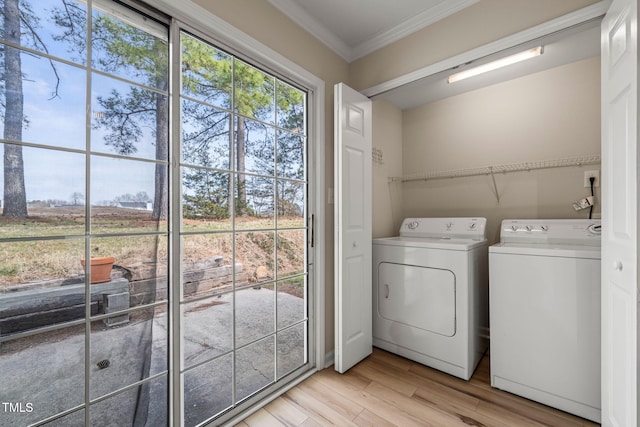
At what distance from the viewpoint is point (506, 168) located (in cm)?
250

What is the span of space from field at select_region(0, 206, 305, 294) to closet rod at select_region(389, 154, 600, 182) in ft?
6.10

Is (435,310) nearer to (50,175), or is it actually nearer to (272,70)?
(272,70)

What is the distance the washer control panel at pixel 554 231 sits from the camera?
1.85 metres

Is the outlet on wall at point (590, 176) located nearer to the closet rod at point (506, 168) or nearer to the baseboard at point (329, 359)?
the closet rod at point (506, 168)

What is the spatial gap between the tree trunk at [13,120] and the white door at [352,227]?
1.56 m

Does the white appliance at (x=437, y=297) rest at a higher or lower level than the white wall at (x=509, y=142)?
lower

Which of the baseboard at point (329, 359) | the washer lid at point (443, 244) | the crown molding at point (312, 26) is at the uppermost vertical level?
the crown molding at point (312, 26)

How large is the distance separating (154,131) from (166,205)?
0.35 m

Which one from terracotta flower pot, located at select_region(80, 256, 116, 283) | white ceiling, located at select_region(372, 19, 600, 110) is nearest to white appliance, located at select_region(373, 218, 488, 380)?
white ceiling, located at select_region(372, 19, 600, 110)

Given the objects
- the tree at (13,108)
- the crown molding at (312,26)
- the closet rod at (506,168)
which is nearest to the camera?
the tree at (13,108)

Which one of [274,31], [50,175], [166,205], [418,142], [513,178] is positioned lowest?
[166,205]

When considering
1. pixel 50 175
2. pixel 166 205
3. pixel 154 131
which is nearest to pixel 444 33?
pixel 154 131

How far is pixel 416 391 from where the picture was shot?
1821 mm

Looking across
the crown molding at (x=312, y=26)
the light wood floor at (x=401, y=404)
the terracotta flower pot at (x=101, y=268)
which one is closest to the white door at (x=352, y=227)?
the light wood floor at (x=401, y=404)
